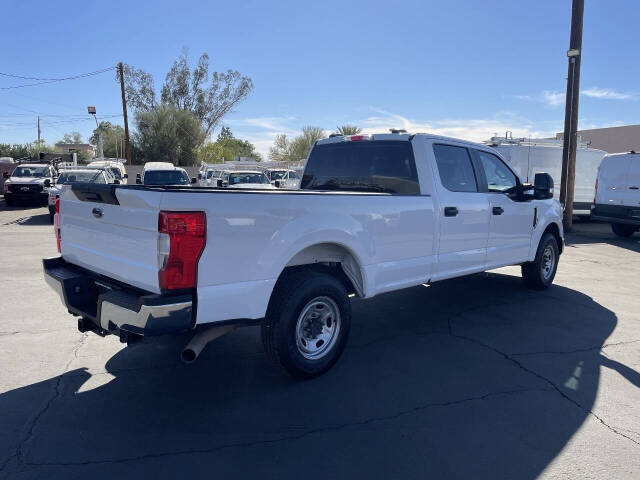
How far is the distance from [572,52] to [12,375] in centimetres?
1545

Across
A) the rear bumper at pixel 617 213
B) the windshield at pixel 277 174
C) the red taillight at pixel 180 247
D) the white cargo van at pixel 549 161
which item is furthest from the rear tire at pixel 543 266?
the windshield at pixel 277 174

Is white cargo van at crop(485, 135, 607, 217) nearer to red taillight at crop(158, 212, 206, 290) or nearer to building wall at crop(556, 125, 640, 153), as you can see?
red taillight at crop(158, 212, 206, 290)

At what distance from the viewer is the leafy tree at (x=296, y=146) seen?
5691 centimetres

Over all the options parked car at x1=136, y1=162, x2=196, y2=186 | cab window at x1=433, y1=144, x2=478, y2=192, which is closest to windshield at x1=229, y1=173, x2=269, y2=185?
parked car at x1=136, y1=162, x2=196, y2=186

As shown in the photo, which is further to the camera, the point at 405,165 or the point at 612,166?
the point at 612,166

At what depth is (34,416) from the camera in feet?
11.2

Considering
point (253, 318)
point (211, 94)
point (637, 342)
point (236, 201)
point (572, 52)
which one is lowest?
point (637, 342)

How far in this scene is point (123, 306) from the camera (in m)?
3.16

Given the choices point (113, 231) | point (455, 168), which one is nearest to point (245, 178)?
point (455, 168)

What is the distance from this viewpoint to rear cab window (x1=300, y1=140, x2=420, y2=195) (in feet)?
16.8

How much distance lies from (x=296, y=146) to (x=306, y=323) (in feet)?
187

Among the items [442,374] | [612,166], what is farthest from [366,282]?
[612,166]

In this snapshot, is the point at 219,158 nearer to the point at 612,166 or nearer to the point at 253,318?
A: the point at 612,166

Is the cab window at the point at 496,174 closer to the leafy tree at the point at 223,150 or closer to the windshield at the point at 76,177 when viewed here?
the windshield at the point at 76,177
